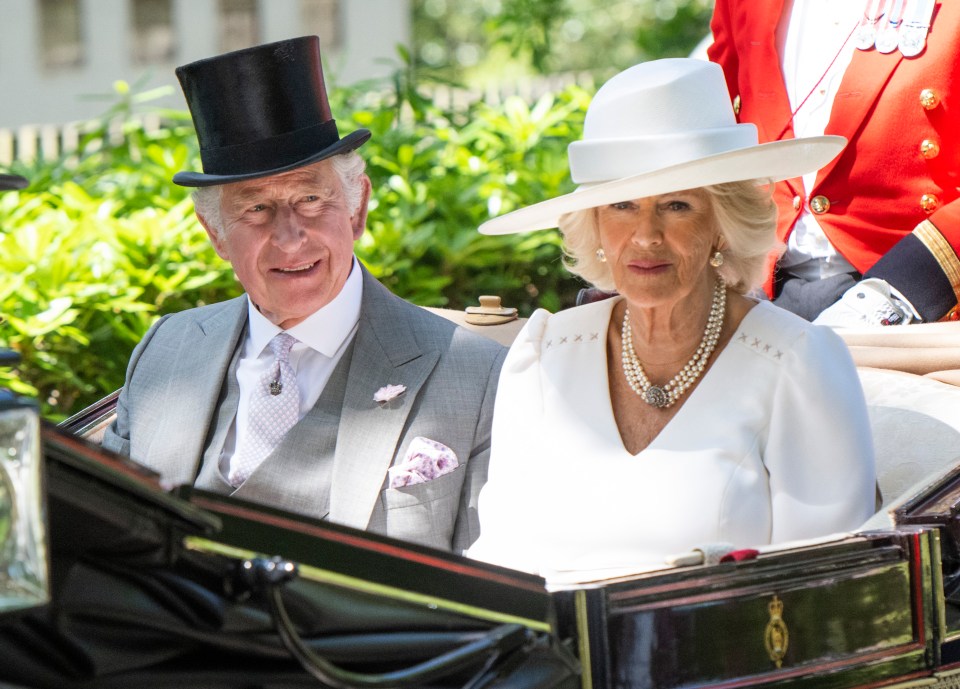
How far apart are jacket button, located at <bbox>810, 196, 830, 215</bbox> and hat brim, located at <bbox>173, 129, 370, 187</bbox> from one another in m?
A: 1.00

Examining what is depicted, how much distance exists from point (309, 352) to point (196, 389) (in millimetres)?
243

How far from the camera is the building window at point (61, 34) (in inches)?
696

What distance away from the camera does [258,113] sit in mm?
2691

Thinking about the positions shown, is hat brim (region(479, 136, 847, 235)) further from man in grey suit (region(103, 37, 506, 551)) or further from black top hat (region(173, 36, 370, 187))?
black top hat (region(173, 36, 370, 187))

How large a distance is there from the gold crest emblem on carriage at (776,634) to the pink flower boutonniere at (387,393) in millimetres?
957

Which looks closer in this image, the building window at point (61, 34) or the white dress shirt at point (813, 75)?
the white dress shirt at point (813, 75)

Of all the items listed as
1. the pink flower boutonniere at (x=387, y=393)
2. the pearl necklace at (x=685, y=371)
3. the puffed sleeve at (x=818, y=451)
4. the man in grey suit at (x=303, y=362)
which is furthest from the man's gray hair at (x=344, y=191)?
the puffed sleeve at (x=818, y=451)

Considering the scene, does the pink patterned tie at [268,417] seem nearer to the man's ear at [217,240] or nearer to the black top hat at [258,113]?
the man's ear at [217,240]

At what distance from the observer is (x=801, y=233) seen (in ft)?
9.97

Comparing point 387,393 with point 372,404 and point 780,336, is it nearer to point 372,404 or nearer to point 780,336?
point 372,404

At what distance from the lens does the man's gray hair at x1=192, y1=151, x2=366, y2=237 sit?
274 cm

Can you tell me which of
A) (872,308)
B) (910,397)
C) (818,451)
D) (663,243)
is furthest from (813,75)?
(818,451)

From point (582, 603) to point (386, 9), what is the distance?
17.0 metres

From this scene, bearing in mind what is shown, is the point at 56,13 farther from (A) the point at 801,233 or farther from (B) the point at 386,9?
(A) the point at 801,233
